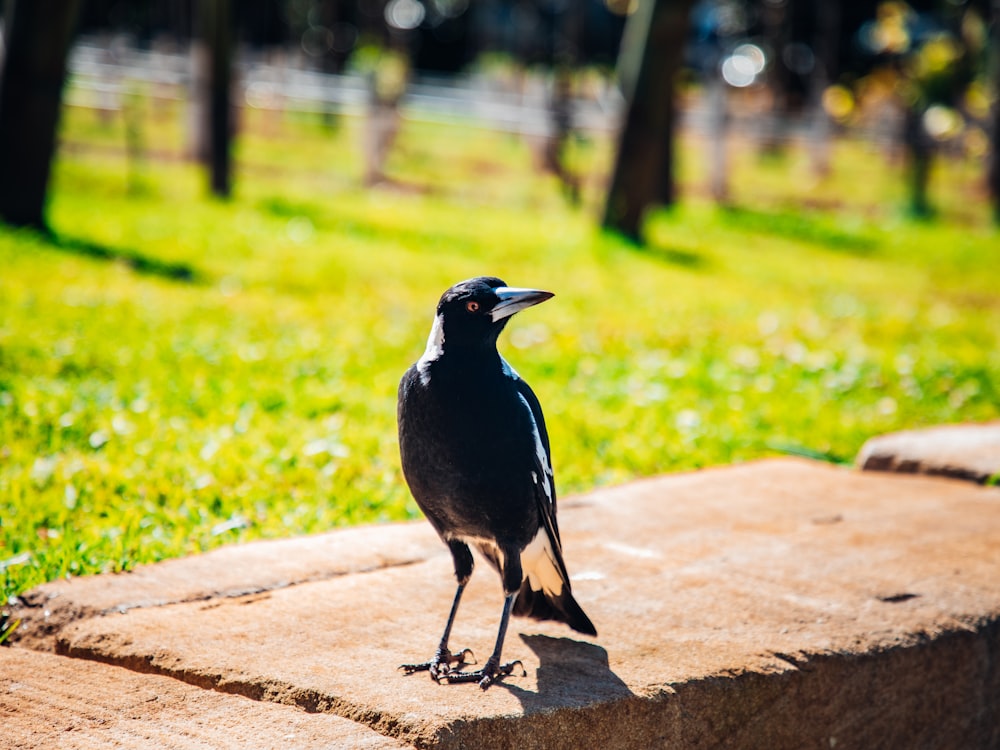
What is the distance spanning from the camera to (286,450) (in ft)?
16.3

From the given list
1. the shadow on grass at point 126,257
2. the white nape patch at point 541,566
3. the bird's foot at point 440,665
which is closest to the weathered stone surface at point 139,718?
the bird's foot at point 440,665

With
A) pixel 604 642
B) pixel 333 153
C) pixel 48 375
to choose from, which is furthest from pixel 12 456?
pixel 333 153

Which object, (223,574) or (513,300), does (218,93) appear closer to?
(223,574)

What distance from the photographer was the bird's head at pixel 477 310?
2.67 m

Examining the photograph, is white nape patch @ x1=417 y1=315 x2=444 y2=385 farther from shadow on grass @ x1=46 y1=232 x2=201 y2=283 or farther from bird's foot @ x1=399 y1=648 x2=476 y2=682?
shadow on grass @ x1=46 y1=232 x2=201 y2=283

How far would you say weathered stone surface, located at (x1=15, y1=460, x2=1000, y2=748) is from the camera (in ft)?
8.83

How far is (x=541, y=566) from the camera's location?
3.02m

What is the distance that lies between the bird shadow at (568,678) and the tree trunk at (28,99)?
23.6 feet

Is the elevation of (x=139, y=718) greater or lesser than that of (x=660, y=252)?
lesser

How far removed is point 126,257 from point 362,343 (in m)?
2.69

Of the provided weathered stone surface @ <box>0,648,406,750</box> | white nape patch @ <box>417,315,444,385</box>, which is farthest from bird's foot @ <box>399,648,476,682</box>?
white nape patch @ <box>417,315,444,385</box>

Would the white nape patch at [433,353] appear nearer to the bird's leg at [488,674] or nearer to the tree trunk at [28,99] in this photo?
the bird's leg at [488,674]

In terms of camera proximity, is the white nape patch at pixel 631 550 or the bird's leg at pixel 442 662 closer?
the bird's leg at pixel 442 662

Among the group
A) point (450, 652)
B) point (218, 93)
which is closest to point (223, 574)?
point (450, 652)
